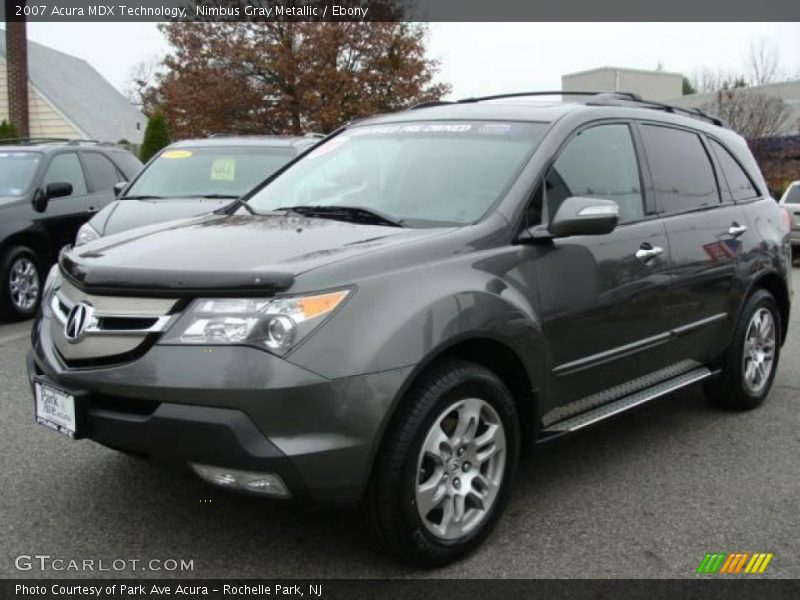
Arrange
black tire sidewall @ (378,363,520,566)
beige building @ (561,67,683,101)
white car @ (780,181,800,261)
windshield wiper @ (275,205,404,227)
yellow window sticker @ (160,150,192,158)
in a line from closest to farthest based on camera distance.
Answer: black tire sidewall @ (378,363,520,566)
windshield wiper @ (275,205,404,227)
yellow window sticker @ (160,150,192,158)
white car @ (780,181,800,261)
beige building @ (561,67,683,101)

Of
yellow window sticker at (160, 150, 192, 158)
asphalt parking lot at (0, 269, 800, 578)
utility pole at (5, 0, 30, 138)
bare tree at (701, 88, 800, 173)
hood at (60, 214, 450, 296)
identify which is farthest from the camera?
bare tree at (701, 88, 800, 173)

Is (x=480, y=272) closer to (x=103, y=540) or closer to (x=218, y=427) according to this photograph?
(x=218, y=427)

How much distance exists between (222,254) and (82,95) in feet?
112

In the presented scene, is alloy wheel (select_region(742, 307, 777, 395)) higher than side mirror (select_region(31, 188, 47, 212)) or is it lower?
lower

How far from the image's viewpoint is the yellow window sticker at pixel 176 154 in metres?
8.36

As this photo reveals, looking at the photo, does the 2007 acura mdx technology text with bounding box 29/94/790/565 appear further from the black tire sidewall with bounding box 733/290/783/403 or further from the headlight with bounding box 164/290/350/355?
the black tire sidewall with bounding box 733/290/783/403

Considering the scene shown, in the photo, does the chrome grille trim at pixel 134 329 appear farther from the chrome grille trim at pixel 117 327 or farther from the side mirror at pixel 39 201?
the side mirror at pixel 39 201

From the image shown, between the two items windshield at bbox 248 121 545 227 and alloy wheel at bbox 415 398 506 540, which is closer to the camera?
alloy wheel at bbox 415 398 506 540

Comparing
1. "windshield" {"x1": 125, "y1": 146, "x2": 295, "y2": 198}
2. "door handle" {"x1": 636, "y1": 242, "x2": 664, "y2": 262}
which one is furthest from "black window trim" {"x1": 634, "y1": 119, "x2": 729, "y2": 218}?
"windshield" {"x1": 125, "y1": 146, "x2": 295, "y2": 198}

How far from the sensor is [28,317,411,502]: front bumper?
8.86 feet

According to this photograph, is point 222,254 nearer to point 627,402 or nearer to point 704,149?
point 627,402

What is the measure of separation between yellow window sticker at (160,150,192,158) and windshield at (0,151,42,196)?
1.39 metres

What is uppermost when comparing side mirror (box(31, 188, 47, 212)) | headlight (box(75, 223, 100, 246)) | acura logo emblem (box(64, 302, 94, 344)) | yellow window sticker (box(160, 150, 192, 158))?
yellow window sticker (box(160, 150, 192, 158))

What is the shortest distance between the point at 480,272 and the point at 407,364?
1.93 ft
